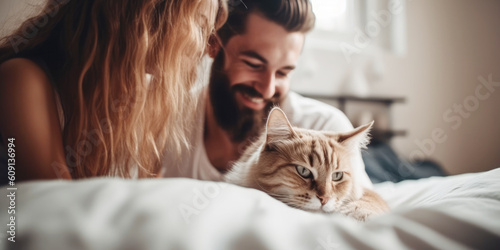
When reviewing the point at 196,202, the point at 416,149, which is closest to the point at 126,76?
the point at 196,202

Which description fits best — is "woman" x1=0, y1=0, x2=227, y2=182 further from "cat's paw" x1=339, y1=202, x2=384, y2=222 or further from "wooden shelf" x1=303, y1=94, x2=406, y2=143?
"wooden shelf" x1=303, y1=94, x2=406, y2=143

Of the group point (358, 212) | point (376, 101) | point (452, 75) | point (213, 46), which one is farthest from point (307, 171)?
point (376, 101)

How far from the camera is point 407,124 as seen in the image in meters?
1.20

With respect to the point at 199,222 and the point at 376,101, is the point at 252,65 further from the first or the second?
the point at 376,101

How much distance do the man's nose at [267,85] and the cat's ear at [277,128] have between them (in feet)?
0.32

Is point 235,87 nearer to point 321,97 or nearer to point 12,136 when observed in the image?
point 12,136

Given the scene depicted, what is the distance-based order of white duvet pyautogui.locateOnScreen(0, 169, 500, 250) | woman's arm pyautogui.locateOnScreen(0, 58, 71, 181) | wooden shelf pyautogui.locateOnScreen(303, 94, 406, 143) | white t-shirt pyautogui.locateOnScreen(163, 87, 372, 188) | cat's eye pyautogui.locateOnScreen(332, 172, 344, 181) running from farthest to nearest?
wooden shelf pyautogui.locateOnScreen(303, 94, 406, 143), white t-shirt pyautogui.locateOnScreen(163, 87, 372, 188), cat's eye pyautogui.locateOnScreen(332, 172, 344, 181), woman's arm pyautogui.locateOnScreen(0, 58, 71, 181), white duvet pyautogui.locateOnScreen(0, 169, 500, 250)

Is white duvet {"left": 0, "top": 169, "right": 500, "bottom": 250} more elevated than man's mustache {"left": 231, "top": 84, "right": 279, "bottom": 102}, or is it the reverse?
man's mustache {"left": 231, "top": 84, "right": 279, "bottom": 102}

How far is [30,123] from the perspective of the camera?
444 mm

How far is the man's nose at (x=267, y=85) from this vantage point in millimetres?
596

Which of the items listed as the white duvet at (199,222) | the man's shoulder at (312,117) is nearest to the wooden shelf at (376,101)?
the man's shoulder at (312,117)

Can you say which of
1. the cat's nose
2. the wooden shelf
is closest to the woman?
the cat's nose

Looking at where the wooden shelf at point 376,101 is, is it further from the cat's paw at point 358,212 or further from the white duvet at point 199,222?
the white duvet at point 199,222

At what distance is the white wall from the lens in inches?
28.8
